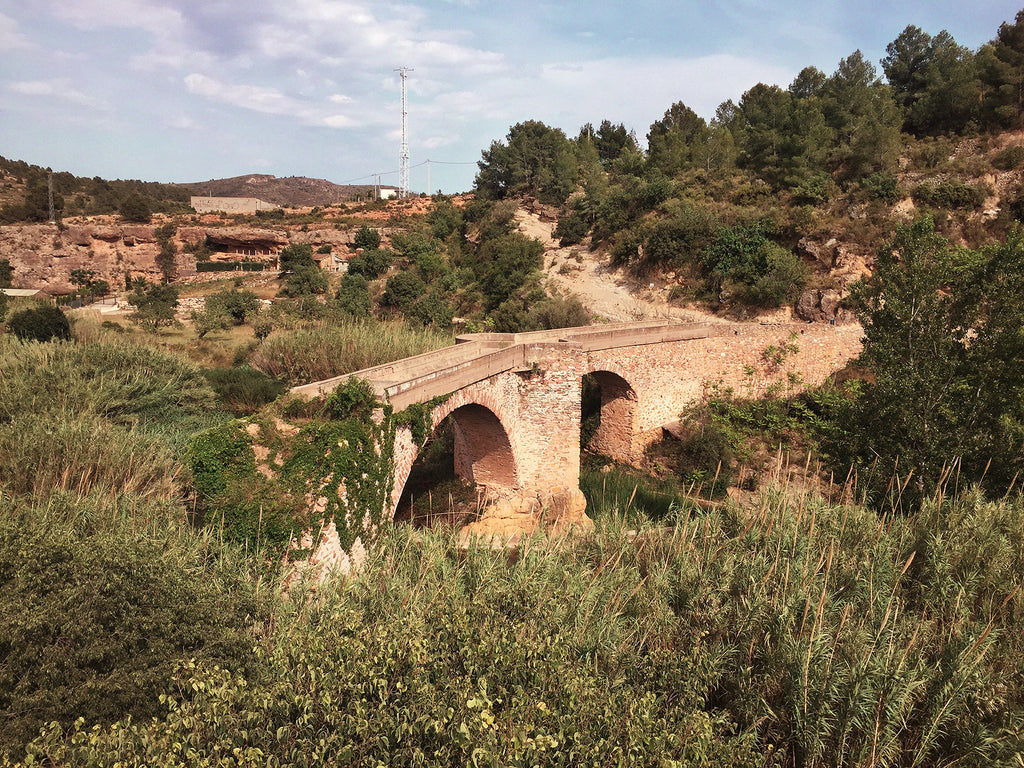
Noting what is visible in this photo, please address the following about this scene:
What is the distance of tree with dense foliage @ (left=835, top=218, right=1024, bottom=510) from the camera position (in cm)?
822

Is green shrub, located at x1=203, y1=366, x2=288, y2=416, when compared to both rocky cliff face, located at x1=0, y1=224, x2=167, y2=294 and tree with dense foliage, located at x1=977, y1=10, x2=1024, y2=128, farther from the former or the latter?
rocky cliff face, located at x1=0, y1=224, x2=167, y2=294

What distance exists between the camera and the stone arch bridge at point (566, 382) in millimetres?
9906

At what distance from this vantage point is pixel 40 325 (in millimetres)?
16109

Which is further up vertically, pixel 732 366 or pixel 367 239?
pixel 367 239

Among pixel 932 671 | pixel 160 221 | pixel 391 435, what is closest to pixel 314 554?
pixel 391 435

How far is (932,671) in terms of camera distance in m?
3.80

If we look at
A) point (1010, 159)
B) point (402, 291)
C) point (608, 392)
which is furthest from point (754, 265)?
point (402, 291)

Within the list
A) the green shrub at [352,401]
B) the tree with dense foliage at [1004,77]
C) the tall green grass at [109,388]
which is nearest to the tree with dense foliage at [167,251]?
the tall green grass at [109,388]

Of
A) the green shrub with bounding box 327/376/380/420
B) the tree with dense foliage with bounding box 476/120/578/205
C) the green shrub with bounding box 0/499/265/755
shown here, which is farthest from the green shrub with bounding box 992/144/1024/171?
the green shrub with bounding box 0/499/265/755

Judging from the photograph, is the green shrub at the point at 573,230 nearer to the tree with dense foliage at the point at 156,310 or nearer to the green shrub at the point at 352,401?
the tree with dense foliage at the point at 156,310

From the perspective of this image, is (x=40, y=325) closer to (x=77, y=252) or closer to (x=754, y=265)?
(x=754, y=265)

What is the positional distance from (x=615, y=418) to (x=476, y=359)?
23.8 feet

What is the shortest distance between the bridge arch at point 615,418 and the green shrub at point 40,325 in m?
14.6

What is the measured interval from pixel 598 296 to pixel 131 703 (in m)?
27.1
